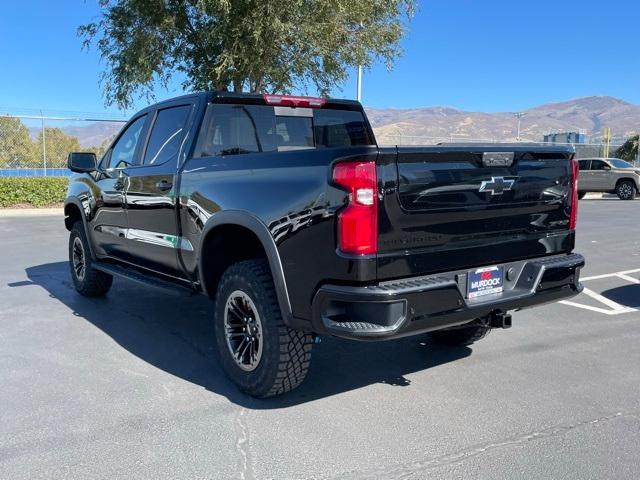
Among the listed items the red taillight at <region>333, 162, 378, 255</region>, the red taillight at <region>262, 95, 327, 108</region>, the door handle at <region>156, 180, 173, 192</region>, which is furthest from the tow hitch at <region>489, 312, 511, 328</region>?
the door handle at <region>156, 180, 173, 192</region>

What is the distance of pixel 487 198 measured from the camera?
364cm

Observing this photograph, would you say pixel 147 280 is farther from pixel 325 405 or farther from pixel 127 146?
pixel 325 405

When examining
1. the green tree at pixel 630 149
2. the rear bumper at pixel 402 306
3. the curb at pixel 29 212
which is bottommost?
the curb at pixel 29 212

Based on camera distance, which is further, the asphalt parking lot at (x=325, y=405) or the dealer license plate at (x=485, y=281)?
the dealer license plate at (x=485, y=281)

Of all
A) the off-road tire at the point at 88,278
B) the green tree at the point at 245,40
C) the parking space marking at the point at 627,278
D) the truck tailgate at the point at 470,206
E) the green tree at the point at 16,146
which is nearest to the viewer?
the truck tailgate at the point at 470,206

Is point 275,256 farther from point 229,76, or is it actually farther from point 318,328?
point 229,76

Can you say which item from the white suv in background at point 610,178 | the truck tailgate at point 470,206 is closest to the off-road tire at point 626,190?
the white suv in background at point 610,178

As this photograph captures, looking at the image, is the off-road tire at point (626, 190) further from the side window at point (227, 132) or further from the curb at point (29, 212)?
the side window at point (227, 132)

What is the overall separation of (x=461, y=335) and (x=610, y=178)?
74.1ft

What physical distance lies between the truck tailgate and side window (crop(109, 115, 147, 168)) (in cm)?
321

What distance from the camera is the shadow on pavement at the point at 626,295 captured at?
22.0 feet

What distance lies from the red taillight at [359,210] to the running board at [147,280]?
6.26 feet

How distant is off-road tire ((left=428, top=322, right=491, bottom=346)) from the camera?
4855mm

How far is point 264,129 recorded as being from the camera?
4.90 metres
